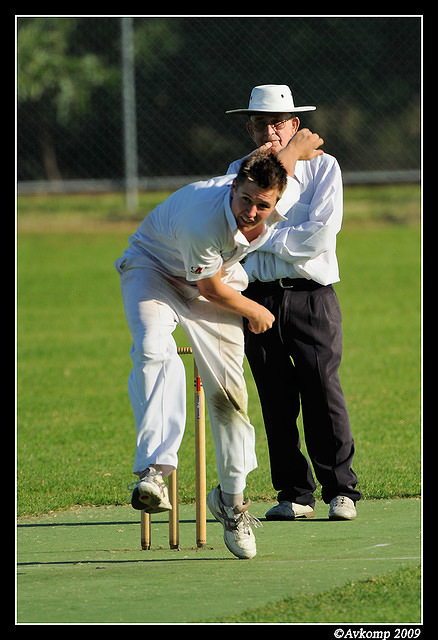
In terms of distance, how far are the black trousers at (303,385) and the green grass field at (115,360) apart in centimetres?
67

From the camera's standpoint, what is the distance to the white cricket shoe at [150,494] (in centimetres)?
478

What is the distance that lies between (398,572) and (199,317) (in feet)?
4.97

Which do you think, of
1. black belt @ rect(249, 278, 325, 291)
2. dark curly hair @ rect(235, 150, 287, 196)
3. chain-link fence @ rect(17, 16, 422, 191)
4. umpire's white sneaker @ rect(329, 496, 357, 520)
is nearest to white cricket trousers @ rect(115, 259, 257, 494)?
black belt @ rect(249, 278, 325, 291)

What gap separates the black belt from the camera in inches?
236

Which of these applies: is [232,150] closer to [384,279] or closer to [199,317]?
[384,279]

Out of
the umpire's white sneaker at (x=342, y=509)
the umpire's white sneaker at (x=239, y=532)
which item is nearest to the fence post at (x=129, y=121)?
the umpire's white sneaker at (x=342, y=509)

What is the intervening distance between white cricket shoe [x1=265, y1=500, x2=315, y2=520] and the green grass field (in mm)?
630

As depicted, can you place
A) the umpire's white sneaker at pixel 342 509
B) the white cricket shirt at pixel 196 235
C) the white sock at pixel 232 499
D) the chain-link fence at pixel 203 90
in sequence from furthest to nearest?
the chain-link fence at pixel 203 90 < the umpire's white sneaker at pixel 342 509 < the white sock at pixel 232 499 < the white cricket shirt at pixel 196 235

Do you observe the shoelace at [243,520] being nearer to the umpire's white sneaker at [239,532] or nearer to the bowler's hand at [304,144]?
the umpire's white sneaker at [239,532]

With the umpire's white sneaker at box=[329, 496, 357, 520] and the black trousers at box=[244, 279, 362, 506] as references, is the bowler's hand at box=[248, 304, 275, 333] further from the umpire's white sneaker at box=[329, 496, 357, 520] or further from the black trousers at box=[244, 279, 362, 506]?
the umpire's white sneaker at box=[329, 496, 357, 520]

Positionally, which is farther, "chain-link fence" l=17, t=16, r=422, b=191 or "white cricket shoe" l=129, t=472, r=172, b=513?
"chain-link fence" l=17, t=16, r=422, b=191

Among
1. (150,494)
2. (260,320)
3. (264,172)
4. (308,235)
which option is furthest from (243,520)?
(264,172)

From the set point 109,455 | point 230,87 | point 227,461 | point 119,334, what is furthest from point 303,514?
point 230,87

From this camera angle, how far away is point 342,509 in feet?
19.6
